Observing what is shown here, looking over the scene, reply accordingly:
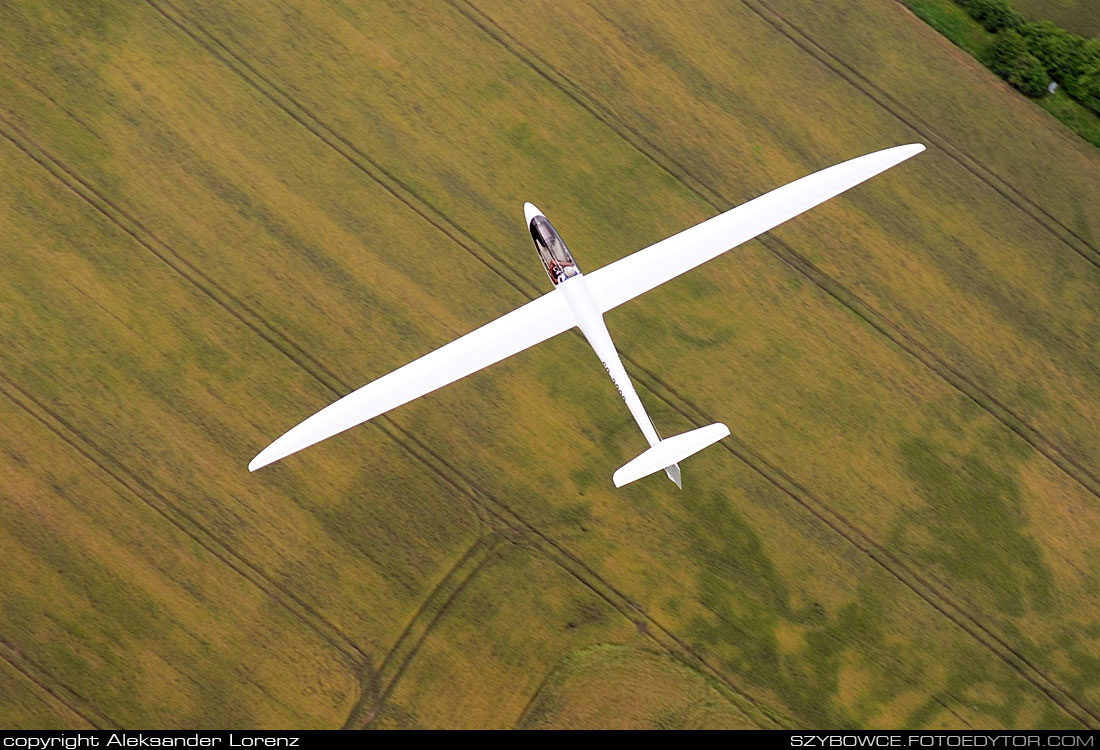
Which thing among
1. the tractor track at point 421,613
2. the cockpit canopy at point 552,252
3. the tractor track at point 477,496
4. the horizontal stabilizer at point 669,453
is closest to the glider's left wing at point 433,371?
the cockpit canopy at point 552,252

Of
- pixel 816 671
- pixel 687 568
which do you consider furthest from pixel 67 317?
pixel 816 671

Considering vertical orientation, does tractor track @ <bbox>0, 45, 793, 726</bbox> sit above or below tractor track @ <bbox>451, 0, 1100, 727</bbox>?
below

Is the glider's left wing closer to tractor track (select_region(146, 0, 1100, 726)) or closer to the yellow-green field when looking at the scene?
tractor track (select_region(146, 0, 1100, 726))

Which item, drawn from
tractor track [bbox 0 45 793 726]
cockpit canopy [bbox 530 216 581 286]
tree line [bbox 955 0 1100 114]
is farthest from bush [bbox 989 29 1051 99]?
tractor track [bbox 0 45 793 726]

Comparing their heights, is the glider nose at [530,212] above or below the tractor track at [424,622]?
above

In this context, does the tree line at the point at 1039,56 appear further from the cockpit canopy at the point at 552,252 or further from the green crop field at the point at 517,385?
the cockpit canopy at the point at 552,252

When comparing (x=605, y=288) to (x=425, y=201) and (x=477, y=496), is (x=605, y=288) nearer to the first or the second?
(x=425, y=201)

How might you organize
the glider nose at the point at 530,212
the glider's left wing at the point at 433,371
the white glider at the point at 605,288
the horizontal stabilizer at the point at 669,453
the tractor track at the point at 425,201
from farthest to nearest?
the tractor track at the point at 425,201, the glider nose at the point at 530,212, the white glider at the point at 605,288, the glider's left wing at the point at 433,371, the horizontal stabilizer at the point at 669,453

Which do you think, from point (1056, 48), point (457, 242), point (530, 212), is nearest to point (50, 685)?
point (457, 242)
